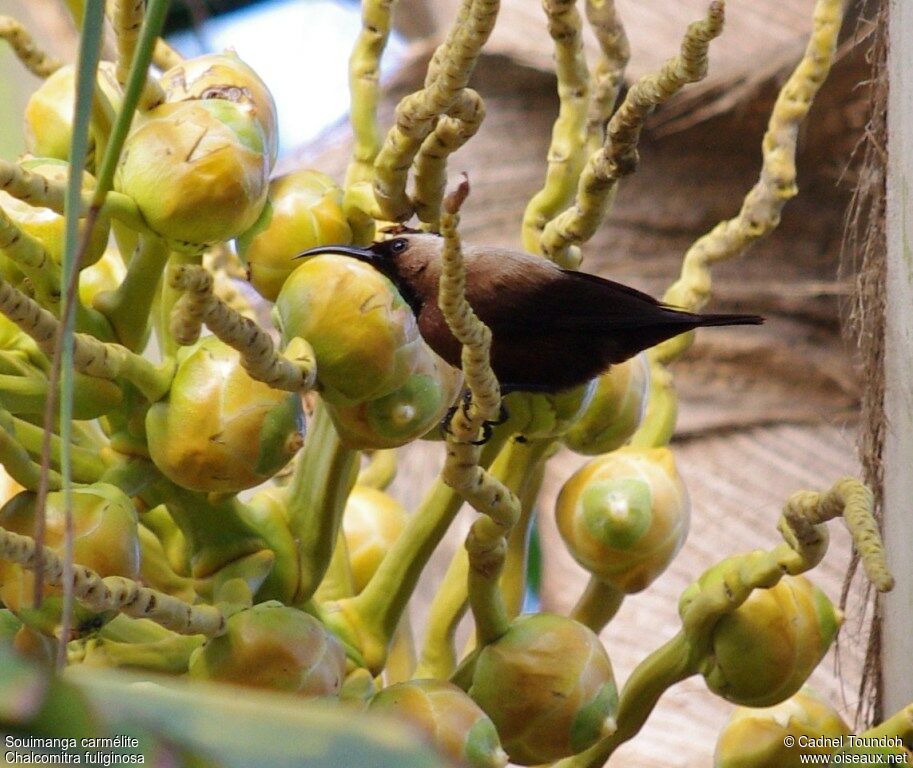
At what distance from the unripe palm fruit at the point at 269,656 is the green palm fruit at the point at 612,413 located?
22cm

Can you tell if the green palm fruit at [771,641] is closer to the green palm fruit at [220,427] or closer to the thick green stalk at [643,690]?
the thick green stalk at [643,690]

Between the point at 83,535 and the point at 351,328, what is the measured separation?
0.48 feet

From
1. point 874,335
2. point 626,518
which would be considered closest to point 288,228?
point 626,518

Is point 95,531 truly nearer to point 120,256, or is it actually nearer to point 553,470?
point 120,256

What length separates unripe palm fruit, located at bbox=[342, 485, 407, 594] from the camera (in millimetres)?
800

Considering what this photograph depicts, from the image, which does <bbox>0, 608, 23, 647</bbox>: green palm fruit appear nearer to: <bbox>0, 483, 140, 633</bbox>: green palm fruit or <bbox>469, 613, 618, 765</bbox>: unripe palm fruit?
<bbox>0, 483, 140, 633</bbox>: green palm fruit

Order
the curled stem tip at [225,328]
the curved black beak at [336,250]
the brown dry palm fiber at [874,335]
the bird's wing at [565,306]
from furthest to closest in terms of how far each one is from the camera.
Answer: the bird's wing at [565,306] < the brown dry palm fiber at [874,335] < the curved black beak at [336,250] < the curled stem tip at [225,328]

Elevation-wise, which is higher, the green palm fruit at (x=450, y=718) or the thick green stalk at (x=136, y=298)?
the thick green stalk at (x=136, y=298)

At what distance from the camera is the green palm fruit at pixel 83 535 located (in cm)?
52

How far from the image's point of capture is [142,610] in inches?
18.0

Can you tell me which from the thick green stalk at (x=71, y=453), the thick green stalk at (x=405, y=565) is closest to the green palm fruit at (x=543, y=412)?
the thick green stalk at (x=405, y=565)

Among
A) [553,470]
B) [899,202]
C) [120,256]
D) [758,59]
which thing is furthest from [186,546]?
[758,59]

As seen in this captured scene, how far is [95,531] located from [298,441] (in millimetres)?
99

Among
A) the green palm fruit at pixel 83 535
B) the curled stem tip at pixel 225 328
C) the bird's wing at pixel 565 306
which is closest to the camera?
the curled stem tip at pixel 225 328
